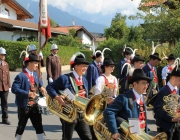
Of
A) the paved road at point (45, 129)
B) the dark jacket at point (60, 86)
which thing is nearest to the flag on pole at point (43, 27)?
the paved road at point (45, 129)

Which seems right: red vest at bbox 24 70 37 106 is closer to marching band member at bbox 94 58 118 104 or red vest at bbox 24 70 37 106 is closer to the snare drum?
the snare drum

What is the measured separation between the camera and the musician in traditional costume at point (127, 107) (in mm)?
4049

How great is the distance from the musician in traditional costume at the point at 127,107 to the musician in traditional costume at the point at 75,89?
47.5 inches

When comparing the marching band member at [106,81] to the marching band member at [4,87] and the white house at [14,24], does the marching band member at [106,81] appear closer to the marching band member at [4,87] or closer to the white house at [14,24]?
the marching band member at [4,87]

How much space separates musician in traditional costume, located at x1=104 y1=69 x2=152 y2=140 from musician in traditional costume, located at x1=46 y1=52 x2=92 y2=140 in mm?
1207

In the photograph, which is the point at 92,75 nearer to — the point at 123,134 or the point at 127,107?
the point at 127,107

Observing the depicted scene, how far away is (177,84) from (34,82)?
2.68 meters

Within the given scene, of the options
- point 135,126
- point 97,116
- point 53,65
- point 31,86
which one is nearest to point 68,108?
point 97,116

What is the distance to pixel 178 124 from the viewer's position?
482 cm

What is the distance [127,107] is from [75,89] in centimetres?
151

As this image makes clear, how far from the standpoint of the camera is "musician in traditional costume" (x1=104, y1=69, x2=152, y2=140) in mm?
4049

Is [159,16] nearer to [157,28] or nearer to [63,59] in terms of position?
[157,28]

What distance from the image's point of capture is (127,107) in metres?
4.08

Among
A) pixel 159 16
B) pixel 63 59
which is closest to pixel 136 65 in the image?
pixel 159 16
